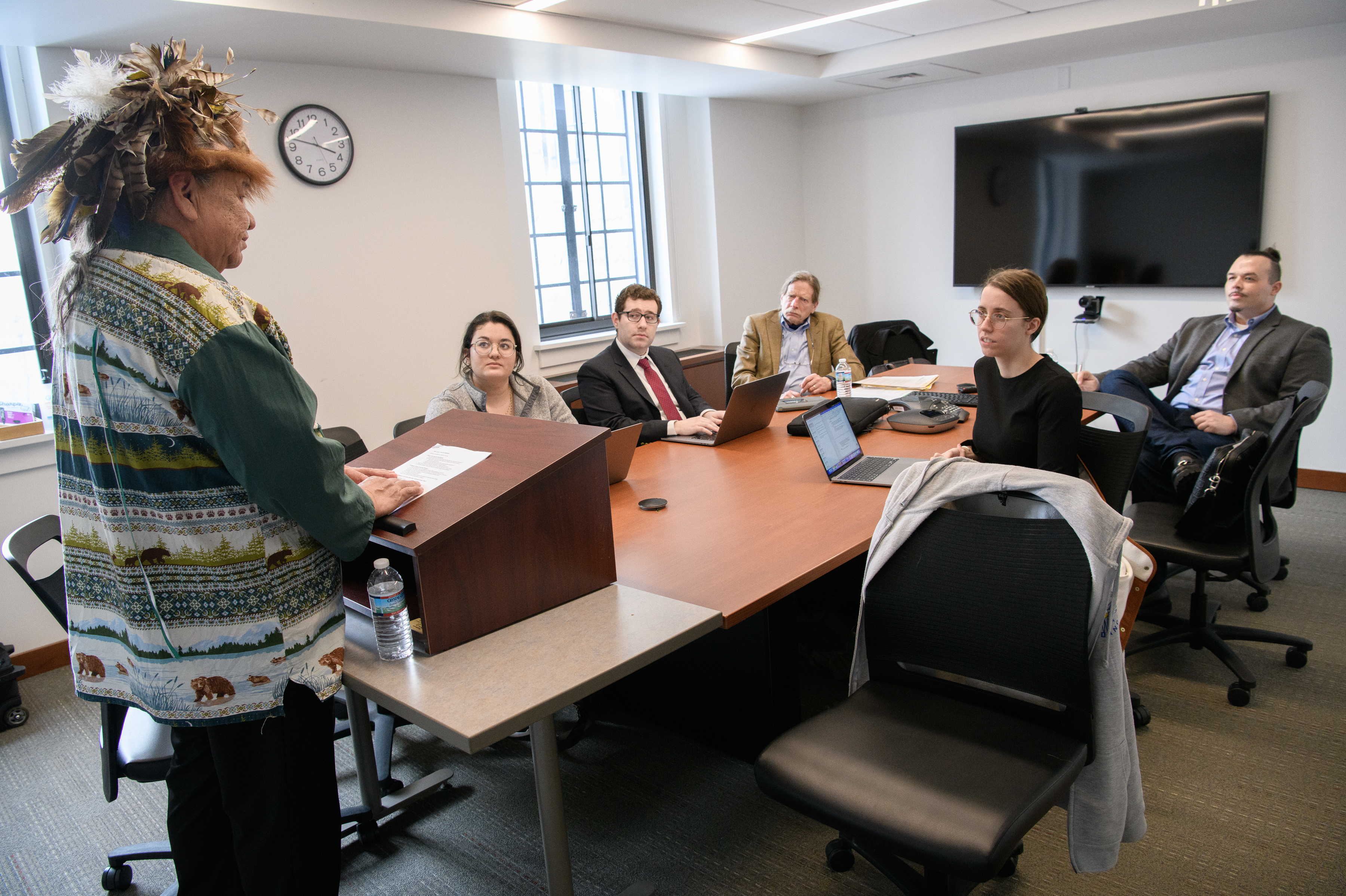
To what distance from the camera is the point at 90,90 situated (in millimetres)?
1254

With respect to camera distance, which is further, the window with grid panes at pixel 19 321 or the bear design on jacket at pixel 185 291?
the window with grid panes at pixel 19 321

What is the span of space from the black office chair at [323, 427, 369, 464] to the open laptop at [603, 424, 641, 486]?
136 centimetres

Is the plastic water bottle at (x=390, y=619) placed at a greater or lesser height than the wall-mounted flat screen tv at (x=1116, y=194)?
lesser

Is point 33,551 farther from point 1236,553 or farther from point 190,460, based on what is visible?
point 1236,553

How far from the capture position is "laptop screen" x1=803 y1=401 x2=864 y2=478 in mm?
2678

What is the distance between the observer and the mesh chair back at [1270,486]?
Answer: 2.62m

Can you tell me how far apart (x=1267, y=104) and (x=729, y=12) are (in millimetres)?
3017

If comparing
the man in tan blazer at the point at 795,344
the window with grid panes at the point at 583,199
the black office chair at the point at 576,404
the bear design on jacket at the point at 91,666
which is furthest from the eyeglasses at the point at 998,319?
the window with grid panes at the point at 583,199

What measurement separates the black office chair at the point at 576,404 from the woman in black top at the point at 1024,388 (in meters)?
1.62

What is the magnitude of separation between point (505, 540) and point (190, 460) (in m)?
0.52

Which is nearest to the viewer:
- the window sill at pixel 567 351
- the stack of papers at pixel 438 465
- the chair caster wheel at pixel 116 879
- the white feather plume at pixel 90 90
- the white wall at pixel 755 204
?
the white feather plume at pixel 90 90

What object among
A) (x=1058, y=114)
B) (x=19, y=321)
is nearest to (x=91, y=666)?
(x=19, y=321)

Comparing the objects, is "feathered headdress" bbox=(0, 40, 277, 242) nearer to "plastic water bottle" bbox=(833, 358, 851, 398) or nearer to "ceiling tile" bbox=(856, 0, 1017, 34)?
"plastic water bottle" bbox=(833, 358, 851, 398)

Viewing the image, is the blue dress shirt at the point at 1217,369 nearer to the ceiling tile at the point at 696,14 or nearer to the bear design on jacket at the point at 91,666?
the ceiling tile at the point at 696,14
